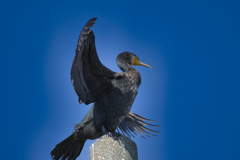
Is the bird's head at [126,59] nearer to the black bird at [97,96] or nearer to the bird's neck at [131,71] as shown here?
the bird's neck at [131,71]

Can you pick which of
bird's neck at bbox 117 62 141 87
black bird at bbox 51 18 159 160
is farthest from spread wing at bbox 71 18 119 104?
bird's neck at bbox 117 62 141 87

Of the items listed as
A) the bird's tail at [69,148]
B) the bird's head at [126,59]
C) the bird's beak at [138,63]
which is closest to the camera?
the bird's tail at [69,148]

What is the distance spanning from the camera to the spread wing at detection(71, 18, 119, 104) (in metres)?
2.97

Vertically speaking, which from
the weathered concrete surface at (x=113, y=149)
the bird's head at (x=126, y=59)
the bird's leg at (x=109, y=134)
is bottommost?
the weathered concrete surface at (x=113, y=149)

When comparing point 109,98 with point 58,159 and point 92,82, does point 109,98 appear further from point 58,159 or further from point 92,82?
point 58,159

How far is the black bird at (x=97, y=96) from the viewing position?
336cm

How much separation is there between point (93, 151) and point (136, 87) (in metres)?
1.23

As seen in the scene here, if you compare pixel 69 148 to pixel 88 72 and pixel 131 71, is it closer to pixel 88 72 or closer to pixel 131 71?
pixel 88 72

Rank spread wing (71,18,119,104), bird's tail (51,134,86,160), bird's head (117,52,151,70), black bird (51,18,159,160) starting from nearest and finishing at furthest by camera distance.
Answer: spread wing (71,18,119,104), black bird (51,18,159,160), bird's tail (51,134,86,160), bird's head (117,52,151,70)

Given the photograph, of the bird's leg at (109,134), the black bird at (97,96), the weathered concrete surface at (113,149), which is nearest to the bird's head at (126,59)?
the black bird at (97,96)

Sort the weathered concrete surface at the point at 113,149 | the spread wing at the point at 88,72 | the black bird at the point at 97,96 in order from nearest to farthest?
1. the spread wing at the point at 88,72
2. the weathered concrete surface at the point at 113,149
3. the black bird at the point at 97,96

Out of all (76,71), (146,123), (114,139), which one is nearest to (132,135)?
(146,123)

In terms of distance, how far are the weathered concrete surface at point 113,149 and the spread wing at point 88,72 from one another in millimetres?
721

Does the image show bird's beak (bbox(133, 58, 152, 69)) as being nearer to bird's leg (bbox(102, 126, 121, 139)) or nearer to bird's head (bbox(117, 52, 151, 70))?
bird's head (bbox(117, 52, 151, 70))
